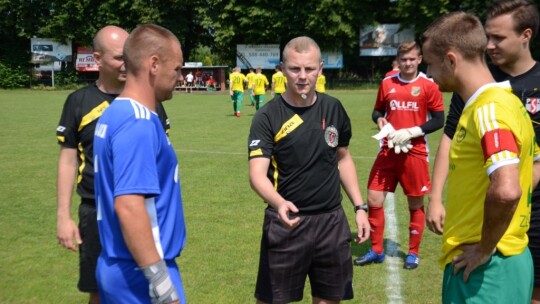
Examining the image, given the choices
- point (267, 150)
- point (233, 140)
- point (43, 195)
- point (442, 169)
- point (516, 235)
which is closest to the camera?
point (516, 235)

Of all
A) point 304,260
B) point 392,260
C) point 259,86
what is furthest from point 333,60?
point 304,260

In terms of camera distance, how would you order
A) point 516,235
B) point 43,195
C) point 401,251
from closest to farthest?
point 516,235 → point 401,251 → point 43,195

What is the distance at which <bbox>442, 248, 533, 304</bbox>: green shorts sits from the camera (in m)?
2.70

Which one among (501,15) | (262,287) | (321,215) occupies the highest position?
(501,15)

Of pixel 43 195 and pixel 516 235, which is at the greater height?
pixel 516 235

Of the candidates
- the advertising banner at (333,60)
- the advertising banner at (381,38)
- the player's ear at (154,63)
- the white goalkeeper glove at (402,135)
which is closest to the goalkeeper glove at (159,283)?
the player's ear at (154,63)

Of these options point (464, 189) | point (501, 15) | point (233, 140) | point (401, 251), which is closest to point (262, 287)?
point (464, 189)

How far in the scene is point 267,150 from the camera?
3953mm

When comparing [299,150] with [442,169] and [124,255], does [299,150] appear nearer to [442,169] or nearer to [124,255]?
[442,169]

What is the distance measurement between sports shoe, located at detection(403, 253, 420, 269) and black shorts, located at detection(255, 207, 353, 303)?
2.19 meters

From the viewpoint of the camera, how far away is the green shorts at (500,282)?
2.70 meters

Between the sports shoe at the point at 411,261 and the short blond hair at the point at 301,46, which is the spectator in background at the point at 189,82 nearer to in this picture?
the sports shoe at the point at 411,261

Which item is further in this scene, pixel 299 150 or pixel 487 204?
pixel 299 150

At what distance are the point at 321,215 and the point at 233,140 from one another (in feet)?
38.6
